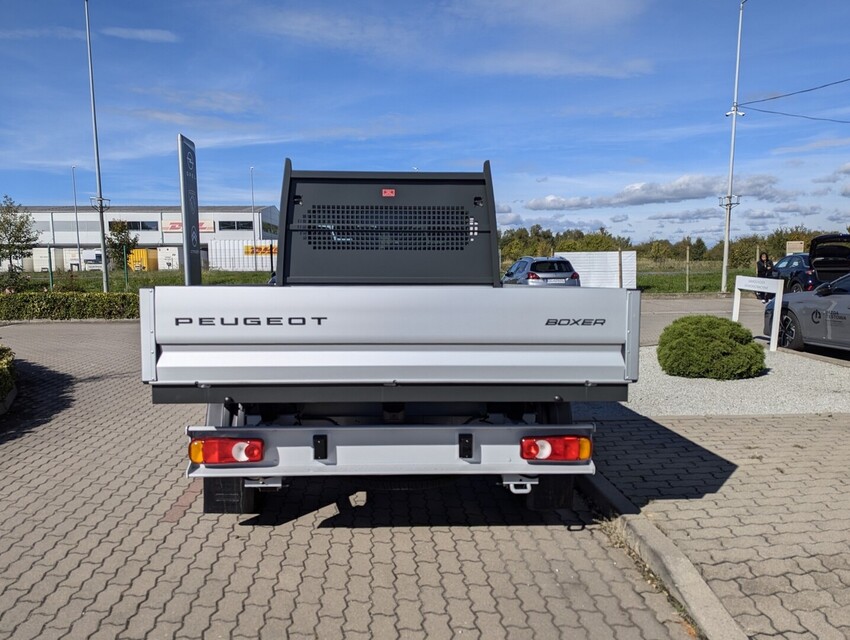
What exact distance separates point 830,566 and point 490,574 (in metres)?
1.82

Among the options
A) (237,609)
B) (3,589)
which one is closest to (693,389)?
(237,609)

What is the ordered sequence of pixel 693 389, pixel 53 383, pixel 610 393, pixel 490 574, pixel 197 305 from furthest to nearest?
1. pixel 53 383
2. pixel 693 389
3. pixel 490 574
4. pixel 610 393
5. pixel 197 305

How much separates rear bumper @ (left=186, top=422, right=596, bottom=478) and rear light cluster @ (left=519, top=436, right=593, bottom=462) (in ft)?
0.80

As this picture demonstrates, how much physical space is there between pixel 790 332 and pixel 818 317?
92 cm

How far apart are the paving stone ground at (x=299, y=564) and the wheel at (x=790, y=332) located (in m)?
7.88

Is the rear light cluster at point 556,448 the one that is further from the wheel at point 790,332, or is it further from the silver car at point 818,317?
the wheel at point 790,332

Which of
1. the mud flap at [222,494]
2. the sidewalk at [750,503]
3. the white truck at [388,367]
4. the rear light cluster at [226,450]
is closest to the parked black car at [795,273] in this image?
the sidewalk at [750,503]

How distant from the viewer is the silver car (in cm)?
947

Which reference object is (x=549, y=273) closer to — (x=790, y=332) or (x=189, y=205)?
(x=790, y=332)

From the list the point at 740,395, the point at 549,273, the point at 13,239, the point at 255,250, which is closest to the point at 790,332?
the point at 740,395

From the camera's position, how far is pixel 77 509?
4.52 meters

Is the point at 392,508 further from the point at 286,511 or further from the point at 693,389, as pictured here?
the point at 693,389

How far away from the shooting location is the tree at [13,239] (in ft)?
66.0

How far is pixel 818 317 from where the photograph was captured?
394 inches
